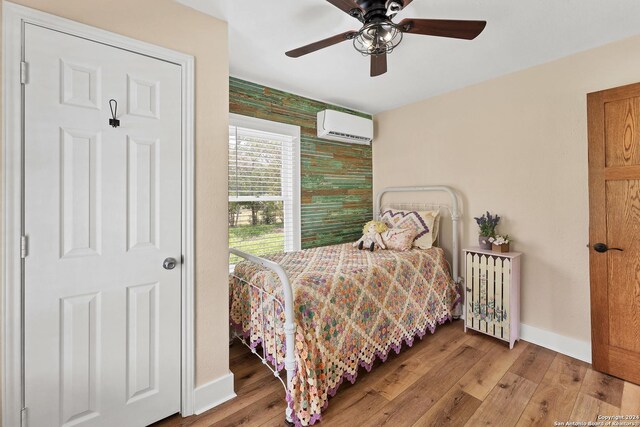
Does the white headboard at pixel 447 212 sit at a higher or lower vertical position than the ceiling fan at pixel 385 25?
lower

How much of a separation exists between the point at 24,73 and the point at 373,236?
2.70m

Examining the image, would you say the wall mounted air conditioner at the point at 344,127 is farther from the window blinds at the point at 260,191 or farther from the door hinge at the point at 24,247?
the door hinge at the point at 24,247

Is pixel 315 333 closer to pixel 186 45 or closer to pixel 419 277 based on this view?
pixel 419 277

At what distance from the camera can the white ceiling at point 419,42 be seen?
176 cm

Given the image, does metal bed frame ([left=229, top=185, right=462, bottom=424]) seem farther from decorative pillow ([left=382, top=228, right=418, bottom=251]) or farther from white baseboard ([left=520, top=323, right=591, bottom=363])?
white baseboard ([left=520, top=323, right=591, bottom=363])

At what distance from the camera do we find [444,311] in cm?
282

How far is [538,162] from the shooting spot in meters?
2.54

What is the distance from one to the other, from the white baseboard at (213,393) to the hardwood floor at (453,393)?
0.04 meters

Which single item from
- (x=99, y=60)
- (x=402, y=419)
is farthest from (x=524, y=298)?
(x=99, y=60)

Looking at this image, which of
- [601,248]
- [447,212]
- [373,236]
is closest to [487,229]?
[447,212]

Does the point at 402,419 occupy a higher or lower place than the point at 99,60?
lower

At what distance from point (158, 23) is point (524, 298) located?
3454 mm

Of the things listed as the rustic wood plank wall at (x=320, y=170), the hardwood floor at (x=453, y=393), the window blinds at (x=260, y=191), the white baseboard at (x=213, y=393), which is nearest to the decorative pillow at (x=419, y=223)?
the rustic wood plank wall at (x=320, y=170)

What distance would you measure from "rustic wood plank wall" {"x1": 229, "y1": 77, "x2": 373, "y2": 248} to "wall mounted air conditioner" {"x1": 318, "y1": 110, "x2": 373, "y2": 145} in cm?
9
